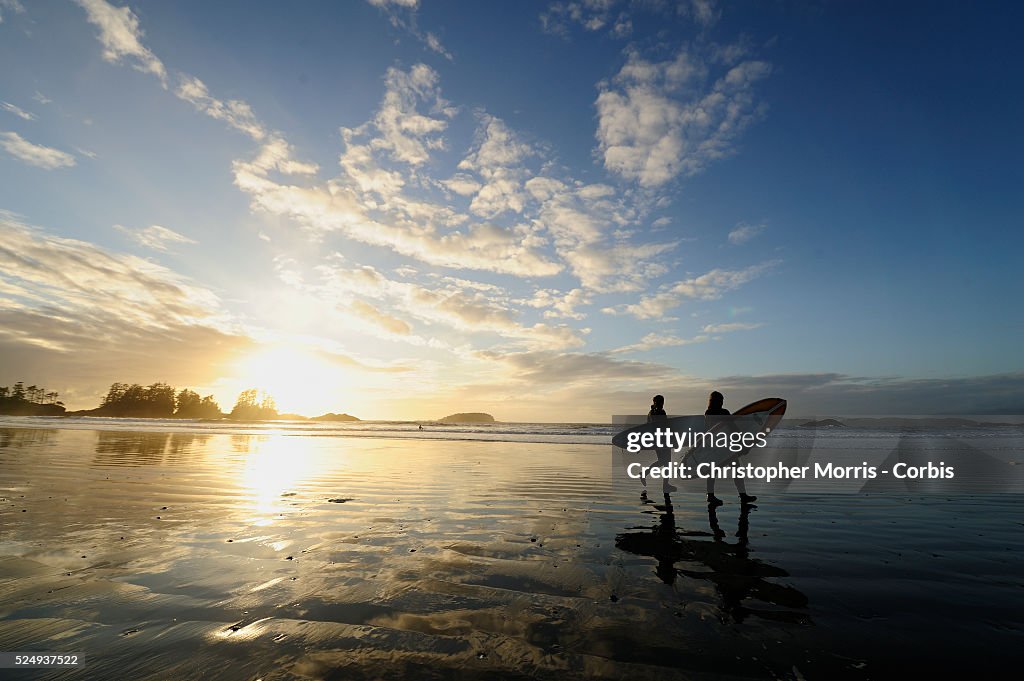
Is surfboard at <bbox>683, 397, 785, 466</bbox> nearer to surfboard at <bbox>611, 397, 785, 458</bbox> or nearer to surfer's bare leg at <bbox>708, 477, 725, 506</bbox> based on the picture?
surfboard at <bbox>611, 397, 785, 458</bbox>

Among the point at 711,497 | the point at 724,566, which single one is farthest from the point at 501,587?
the point at 711,497

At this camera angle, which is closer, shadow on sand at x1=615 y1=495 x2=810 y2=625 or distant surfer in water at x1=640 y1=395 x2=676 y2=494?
shadow on sand at x1=615 y1=495 x2=810 y2=625

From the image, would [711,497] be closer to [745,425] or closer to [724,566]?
[745,425]

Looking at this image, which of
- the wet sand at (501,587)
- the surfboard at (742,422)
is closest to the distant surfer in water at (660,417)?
the surfboard at (742,422)

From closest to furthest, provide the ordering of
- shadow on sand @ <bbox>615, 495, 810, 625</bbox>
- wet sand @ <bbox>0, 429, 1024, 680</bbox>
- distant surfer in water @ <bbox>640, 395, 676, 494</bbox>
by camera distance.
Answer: wet sand @ <bbox>0, 429, 1024, 680</bbox> → shadow on sand @ <bbox>615, 495, 810, 625</bbox> → distant surfer in water @ <bbox>640, 395, 676, 494</bbox>

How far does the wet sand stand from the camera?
12.8ft

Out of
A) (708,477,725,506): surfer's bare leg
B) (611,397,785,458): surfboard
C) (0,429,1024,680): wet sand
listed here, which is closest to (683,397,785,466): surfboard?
(611,397,785,458): surfboard

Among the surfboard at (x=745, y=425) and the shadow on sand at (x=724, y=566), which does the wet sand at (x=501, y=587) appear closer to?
the shadow on sand at (x=724, y=566)

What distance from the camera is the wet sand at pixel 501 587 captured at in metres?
3.91

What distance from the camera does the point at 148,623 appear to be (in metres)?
4.54

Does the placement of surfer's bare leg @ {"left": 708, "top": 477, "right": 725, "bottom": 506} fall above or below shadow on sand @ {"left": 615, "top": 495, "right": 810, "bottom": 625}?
above

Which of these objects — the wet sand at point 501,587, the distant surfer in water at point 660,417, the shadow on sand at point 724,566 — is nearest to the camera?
the wet sand at point 501,587

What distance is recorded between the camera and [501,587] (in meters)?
5.65

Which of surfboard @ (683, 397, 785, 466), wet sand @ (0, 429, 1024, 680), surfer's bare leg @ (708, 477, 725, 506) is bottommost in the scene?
wet sand @ (0, 429, 1024, 680)
